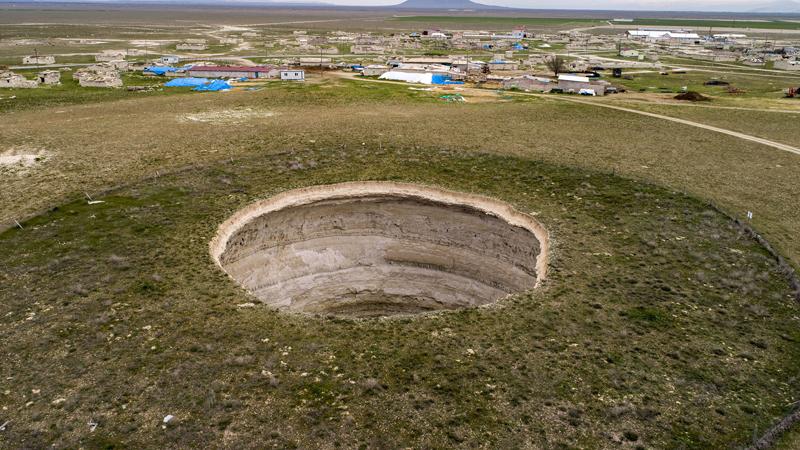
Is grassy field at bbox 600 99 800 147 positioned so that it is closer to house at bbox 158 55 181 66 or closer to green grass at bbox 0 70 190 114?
green grass at bbox 0 70 190 114

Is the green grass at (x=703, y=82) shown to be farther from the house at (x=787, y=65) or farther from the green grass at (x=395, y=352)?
the green grass at (x=395, y=352)

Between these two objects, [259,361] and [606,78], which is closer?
[259,361]

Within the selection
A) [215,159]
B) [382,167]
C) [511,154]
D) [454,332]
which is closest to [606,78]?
[511,154]

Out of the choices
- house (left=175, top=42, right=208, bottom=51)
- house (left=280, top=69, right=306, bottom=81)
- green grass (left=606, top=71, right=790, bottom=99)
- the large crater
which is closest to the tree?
green grass (left=606, top=71, right=790, bottom=99)

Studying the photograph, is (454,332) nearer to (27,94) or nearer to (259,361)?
(259,361)

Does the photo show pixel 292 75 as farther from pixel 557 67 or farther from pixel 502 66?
pixel 557 67

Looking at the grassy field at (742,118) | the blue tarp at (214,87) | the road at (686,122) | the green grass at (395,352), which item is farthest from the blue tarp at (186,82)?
the grassy field at (742,118)
